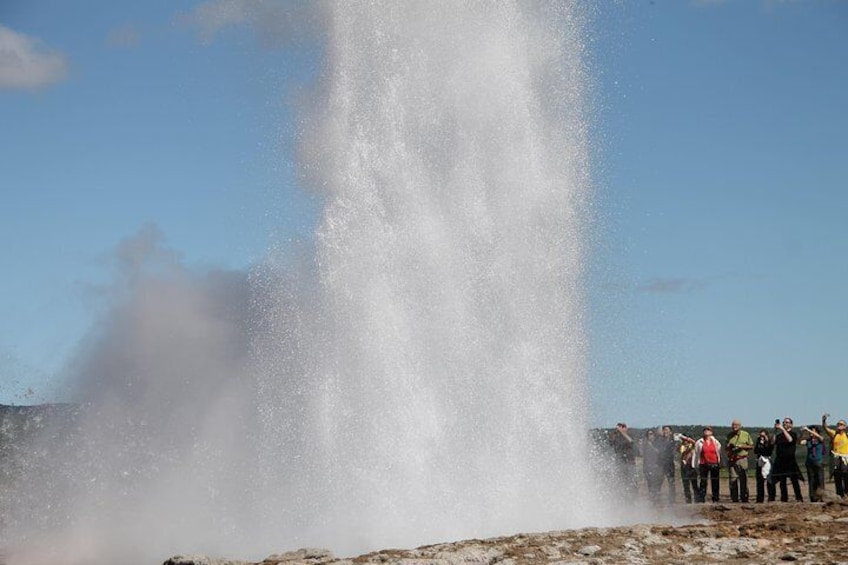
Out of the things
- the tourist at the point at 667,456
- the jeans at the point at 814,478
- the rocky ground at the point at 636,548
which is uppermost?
the tourist at the point at 667,456

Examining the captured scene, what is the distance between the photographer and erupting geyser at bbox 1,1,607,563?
17859mm

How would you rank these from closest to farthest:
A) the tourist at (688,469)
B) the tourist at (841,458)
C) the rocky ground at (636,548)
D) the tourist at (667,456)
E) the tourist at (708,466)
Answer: the rocky ground at (636,548), the tourist at (841,458), the tourist at (708,466), the tourist at (688,469), the tourist at (667,456)

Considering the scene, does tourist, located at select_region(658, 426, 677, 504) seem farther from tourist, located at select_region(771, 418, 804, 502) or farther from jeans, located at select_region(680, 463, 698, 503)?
tourist, located at select_region(771, 418, 804, 502)

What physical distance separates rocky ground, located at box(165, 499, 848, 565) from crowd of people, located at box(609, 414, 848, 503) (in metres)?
6.76

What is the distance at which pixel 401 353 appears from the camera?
19.0m

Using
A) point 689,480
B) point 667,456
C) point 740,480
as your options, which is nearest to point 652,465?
point 667,456

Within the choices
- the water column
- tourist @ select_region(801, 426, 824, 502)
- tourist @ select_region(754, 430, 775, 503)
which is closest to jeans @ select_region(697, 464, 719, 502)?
tourist @ select_region(754, 430, 775, 503)

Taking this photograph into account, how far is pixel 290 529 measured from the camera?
1778cm

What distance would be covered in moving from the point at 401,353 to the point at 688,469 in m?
10.6

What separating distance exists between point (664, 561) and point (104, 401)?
16.1 metres

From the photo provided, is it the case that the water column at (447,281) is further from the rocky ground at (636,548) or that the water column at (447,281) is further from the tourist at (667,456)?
the tourist at (667,456)

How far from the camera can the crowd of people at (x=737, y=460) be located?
23.9 m

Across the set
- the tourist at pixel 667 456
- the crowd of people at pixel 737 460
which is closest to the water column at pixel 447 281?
the crowd of people at pixel 737 460

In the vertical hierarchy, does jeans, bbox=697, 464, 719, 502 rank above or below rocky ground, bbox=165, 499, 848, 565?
above
